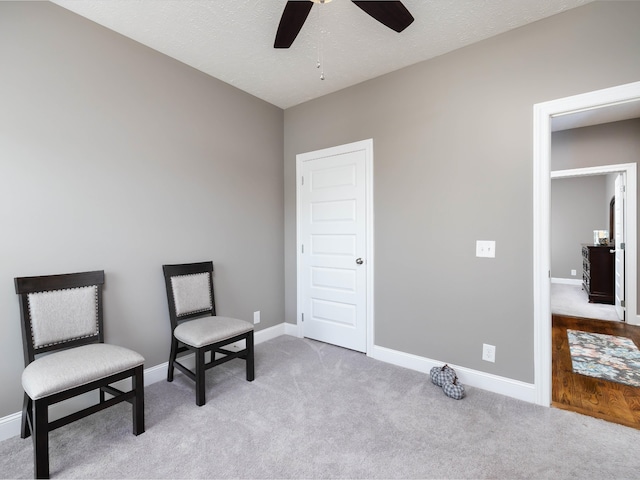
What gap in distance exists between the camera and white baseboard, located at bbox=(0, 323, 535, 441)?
190cm

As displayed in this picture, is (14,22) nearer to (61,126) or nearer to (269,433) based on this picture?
(61,126)

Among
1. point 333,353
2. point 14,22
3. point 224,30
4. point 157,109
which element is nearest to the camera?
point 14,22

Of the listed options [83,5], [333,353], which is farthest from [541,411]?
[83,5]

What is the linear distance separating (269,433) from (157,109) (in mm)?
2615

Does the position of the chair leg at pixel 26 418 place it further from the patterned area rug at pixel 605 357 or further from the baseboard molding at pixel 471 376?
the patterned area rug at pixel 605 357

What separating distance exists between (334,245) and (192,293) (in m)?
1.51

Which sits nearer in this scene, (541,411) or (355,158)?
(541,411)

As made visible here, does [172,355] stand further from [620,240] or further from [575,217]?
[575,217]

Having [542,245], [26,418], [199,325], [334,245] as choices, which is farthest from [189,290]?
[542,245]

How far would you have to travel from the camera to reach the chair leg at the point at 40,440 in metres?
1.52

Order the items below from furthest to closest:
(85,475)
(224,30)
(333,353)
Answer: (333,353) < (224,30) < (85,475)

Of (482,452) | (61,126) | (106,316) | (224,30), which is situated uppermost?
(224,30)

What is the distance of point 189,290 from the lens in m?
2.68

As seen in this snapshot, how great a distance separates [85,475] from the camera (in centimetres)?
158
